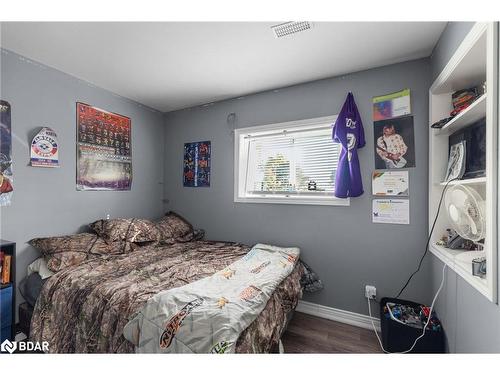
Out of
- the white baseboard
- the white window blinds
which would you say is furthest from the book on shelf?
the white baseboard

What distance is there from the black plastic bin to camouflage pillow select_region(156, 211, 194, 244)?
7.11ft

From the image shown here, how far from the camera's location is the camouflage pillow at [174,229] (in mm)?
2590

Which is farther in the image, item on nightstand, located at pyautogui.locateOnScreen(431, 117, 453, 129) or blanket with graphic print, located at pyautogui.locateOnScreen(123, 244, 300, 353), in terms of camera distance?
item on nightstand, located at pyautogui.locateOnScreen(431, 117, 453, 129)

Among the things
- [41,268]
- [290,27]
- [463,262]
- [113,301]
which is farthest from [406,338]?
[41,268]

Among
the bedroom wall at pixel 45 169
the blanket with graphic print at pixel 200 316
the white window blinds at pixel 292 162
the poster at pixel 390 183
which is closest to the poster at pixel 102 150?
the bedroom wall at pixel 45 169

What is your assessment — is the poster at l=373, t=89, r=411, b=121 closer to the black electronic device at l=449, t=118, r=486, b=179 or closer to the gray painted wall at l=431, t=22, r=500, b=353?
the gray painted wall at l=431, t=22, r=500, b=353

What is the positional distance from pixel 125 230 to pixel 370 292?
2472 mm

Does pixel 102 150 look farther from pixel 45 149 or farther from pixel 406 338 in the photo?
pixel 406 338

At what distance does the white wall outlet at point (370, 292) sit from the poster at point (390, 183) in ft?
2.83

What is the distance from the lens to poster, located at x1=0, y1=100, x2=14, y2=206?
1.77 meters

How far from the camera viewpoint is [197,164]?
3.00 meters

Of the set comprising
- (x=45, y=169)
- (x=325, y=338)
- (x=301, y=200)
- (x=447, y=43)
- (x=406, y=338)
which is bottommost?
(x=325, y=338)

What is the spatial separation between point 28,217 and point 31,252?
308 millimetres
